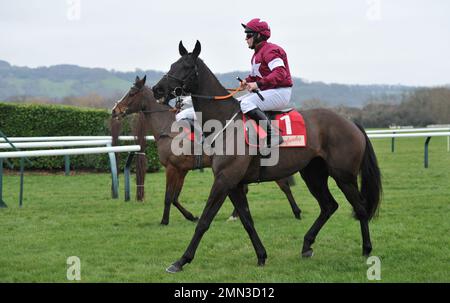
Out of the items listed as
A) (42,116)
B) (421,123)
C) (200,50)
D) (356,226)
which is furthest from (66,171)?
(421,123)

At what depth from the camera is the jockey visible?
564 centimetres

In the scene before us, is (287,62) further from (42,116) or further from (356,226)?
Answer: (42,116)

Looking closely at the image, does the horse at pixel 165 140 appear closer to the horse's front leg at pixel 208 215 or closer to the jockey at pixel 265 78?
the jockey at pixel 265 78

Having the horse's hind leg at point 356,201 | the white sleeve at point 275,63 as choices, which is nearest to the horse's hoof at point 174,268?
the horse's hind leg at point 356,201

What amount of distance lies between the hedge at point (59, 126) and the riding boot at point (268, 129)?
997 centimetres

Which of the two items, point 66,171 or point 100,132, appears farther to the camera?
point 100,132

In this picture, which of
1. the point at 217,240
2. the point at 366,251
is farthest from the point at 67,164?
the point at 366,251

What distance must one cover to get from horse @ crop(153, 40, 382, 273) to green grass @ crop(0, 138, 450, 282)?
0.30 metres

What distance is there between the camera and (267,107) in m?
5.78

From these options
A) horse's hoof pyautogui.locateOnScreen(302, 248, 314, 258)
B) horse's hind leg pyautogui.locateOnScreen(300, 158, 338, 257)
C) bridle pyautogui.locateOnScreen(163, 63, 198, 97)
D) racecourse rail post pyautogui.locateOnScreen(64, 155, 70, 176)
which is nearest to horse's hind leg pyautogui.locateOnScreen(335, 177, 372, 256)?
horse's hind leg pyautogui.locateOnScreen(300, 158, 338, 257)

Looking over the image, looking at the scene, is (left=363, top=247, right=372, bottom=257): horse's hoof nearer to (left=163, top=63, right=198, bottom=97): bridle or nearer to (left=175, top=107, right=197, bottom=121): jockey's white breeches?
(left=163, top=63, right=198, bottom=97): bridle

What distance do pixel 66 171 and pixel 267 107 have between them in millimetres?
9867

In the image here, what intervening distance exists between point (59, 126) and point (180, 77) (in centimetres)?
1109
